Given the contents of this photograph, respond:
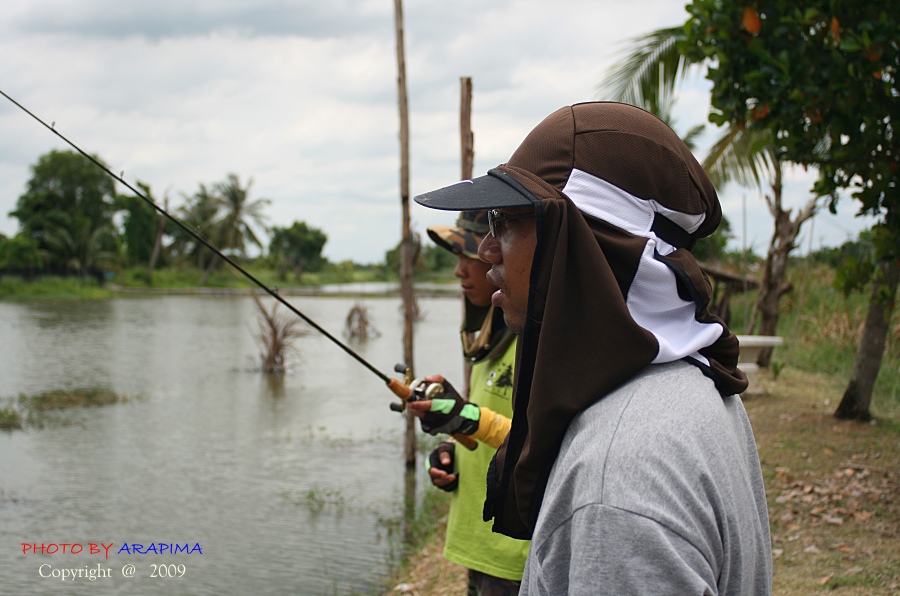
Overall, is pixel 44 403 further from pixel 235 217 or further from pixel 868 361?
pixel 235 217

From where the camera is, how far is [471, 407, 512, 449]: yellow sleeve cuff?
284 centimetres

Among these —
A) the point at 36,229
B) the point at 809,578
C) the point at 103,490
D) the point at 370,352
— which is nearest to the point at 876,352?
the point at 809,578

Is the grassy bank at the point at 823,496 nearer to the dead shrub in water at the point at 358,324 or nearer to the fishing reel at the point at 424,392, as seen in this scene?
the fishing reel at the point at 424,392

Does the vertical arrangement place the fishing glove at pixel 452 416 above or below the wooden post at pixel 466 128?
below

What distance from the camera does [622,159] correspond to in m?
1.29

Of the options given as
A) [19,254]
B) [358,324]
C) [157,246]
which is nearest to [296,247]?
[157,246]

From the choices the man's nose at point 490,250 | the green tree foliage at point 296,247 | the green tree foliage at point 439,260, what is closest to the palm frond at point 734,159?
the man's nose at point 490,250

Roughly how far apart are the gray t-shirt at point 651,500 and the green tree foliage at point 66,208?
5263cm

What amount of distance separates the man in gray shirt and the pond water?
4.98 m

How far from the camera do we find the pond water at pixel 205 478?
6.44 m

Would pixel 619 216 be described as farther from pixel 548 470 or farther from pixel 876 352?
pixel 876 352

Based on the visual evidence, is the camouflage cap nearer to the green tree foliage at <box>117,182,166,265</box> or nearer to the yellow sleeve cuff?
the yellow sleeve cuff

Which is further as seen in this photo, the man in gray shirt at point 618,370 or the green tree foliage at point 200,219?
the green tree foliage at point 200,219

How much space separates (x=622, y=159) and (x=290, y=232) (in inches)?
2890
